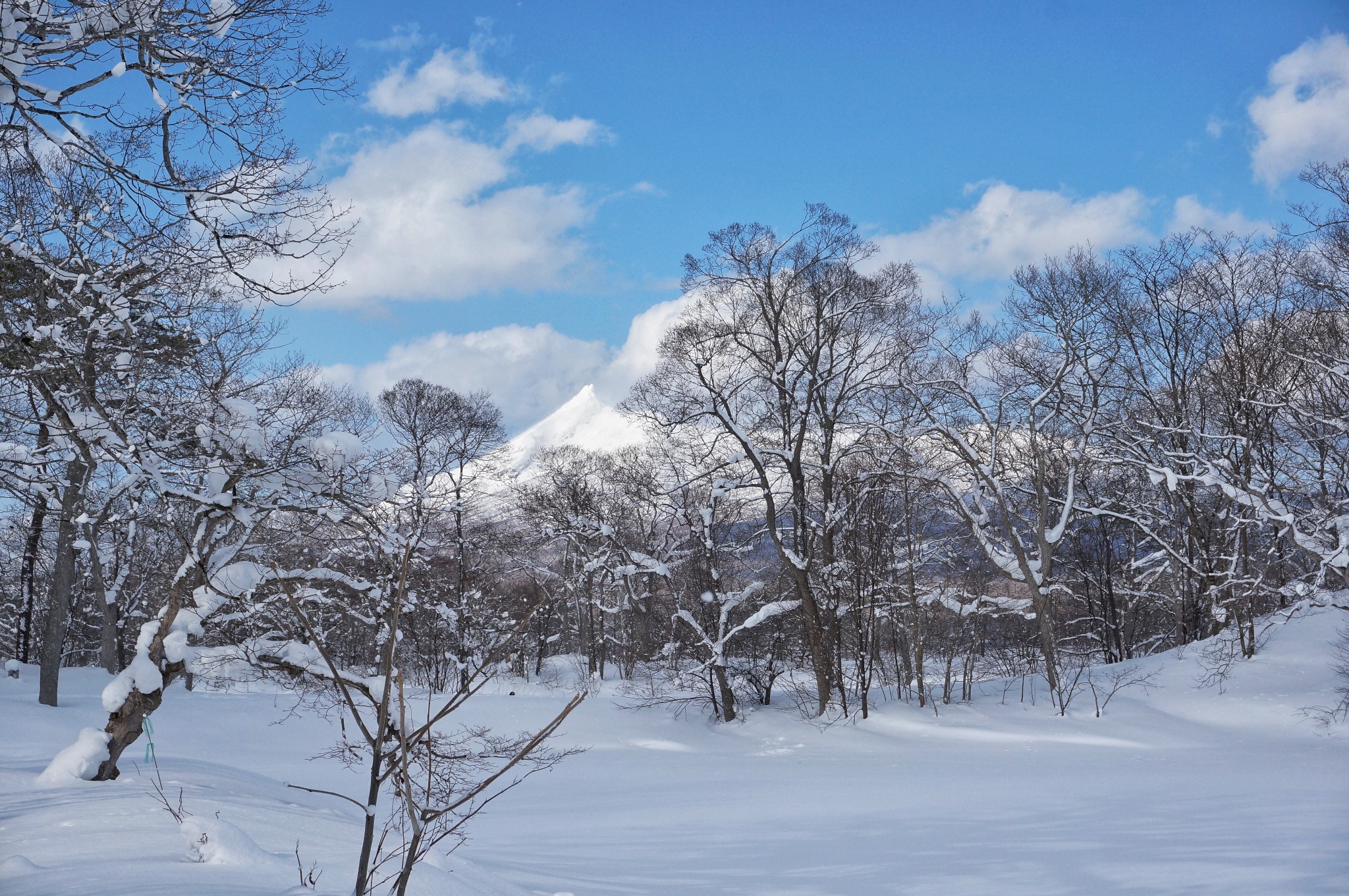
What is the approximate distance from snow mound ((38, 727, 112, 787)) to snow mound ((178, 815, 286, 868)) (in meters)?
3.07

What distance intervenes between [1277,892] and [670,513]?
14.2 meters

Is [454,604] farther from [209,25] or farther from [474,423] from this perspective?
[209,25]

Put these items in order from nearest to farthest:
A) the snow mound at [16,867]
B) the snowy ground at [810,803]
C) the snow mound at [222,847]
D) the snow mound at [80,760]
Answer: the snow mound at [16,867] < the snow mound at [222,847] < the snowy ground at [810,803] < the snow mound at [80,760]

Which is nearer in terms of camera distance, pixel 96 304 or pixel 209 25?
pixel 209 25

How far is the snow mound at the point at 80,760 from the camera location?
6.55 metres

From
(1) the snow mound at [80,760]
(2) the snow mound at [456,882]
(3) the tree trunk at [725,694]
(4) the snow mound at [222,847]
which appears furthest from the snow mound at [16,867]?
(3) the tree trunk at [725,694]

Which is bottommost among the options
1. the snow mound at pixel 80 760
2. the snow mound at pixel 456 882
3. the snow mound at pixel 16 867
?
the snow mound at pixel 456 882

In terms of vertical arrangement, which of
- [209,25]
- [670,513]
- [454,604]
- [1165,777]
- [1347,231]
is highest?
[1347,231]

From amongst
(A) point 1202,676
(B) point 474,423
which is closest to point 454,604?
(B) point 474,423

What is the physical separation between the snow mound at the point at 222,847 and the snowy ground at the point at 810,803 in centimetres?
3

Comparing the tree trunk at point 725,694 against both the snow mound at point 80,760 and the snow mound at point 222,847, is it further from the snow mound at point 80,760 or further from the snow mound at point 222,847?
the snow mound at point 222,847

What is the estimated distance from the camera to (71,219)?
6840 millimetres

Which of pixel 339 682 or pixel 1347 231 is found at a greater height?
pixel 1347 231

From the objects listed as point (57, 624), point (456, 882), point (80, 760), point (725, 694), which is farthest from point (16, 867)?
point (725, 694)
